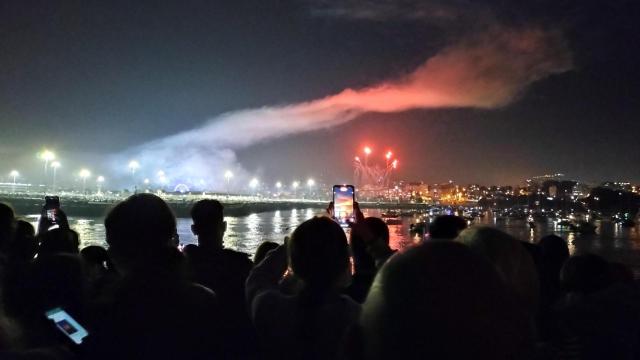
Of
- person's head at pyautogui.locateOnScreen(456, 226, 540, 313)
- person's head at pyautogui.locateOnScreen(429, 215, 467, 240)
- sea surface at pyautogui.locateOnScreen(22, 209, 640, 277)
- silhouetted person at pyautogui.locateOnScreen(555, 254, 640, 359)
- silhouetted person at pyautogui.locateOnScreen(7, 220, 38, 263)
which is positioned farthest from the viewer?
sea surface at pyautogui.locateOnScreen(22, 209, 640, 277)

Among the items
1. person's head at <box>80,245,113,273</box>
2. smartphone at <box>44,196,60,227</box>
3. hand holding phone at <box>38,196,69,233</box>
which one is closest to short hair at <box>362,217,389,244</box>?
person's head at <box>80,245,113,273</box>

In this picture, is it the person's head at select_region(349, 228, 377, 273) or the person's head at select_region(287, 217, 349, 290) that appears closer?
the person's head at select_region(287, 217, 349, 290)

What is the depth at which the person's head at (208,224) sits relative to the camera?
4223 mm

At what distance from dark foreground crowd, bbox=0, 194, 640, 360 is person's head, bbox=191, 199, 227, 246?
0.01 m

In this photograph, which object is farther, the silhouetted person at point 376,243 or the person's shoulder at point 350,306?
the silhouetted person at point 376,243

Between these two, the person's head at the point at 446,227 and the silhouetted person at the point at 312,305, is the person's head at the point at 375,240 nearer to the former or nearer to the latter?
the person's head at the point at 446,227

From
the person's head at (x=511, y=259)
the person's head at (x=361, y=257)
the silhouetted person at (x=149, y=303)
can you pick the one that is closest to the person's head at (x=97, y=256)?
the person's head at (x=361, y=257)

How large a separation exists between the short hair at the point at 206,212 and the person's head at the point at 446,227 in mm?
1718

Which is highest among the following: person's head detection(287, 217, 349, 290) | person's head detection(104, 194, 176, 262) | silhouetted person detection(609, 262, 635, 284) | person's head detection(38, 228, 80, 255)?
person's head detection(104, 194, 176, 262)

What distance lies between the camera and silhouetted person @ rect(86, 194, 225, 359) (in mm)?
2197

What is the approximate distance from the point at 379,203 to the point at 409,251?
635 ft

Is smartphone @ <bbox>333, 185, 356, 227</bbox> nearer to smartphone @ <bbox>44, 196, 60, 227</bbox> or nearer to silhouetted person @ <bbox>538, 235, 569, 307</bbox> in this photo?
silhouetted person @ <bbox>538, 235, 569, 307</bbox>

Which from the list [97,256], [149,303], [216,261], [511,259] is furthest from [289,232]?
[511,259]

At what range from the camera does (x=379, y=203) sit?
636 ft
